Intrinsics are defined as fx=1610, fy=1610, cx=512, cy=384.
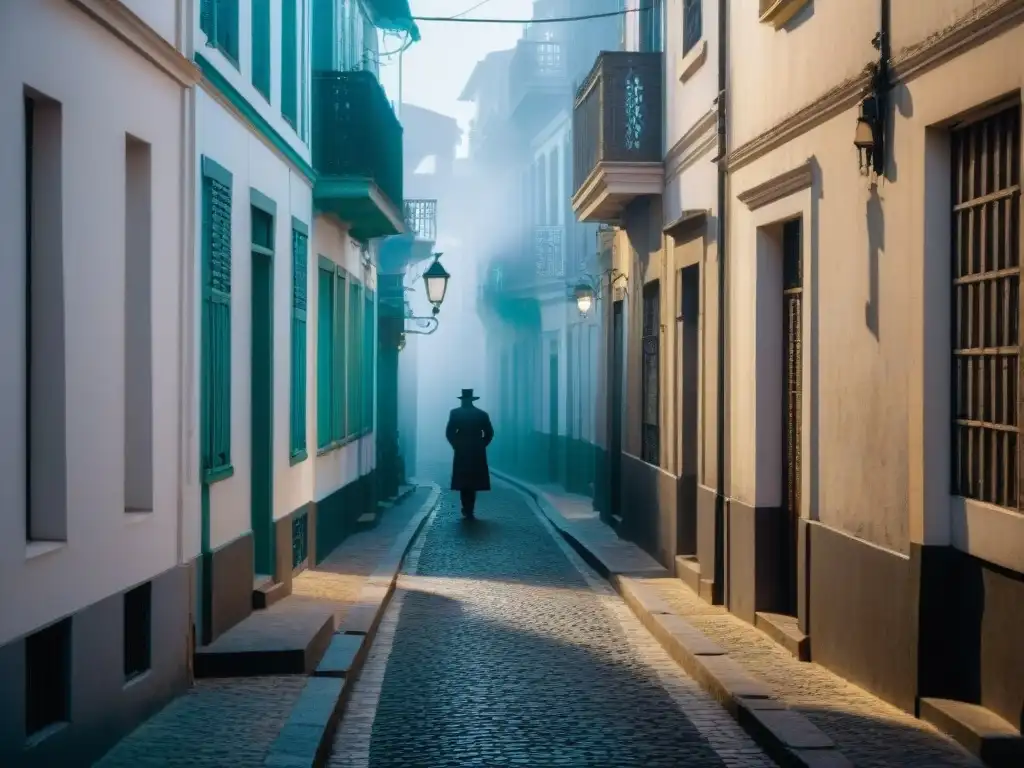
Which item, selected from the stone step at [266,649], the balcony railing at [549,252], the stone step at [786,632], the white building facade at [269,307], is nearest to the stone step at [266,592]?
the white building facade at [269,307]

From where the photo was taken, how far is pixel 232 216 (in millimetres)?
11117

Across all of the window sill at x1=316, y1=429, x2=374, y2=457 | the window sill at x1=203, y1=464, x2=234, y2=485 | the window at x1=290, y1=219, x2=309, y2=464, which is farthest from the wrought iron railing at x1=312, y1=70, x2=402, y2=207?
the window sill at x1=203, y1=464, x2=234, y2=485

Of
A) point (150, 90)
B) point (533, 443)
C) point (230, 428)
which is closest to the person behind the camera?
point (150, 90)

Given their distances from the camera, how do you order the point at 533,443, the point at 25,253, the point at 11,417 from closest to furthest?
the point at 11,417, the point at 25,253, the point at 533,443

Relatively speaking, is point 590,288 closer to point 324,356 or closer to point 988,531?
point 324,356

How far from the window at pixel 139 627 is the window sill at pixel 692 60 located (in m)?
7.77

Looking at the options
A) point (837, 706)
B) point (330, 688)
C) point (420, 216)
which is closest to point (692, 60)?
point (837, 706)

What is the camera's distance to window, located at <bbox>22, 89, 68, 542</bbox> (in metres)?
6.82

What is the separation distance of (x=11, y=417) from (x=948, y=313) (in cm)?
454

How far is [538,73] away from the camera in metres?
38.2

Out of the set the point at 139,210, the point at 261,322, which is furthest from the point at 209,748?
the point at 261,322

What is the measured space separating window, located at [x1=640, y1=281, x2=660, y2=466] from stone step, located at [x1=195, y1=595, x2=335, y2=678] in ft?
23.1

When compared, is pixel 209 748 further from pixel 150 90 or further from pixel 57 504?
pixel 150 90

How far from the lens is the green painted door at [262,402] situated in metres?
12.9
